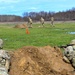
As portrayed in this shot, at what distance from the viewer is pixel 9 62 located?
14.1 metres

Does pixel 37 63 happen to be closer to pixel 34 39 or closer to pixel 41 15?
pixel 34 39

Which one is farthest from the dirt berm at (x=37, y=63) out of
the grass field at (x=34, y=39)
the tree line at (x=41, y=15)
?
the tree line at (x=41, y=15)

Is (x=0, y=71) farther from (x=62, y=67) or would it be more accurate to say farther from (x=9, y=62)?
(x=62, y=67)

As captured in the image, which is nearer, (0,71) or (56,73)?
(0,71)

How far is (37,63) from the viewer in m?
14.1

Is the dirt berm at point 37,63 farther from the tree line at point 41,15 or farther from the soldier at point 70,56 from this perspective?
the tree line at point 41,15

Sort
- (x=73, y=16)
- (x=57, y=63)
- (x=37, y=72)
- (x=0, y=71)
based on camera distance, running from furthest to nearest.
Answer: (x=73, y=16) < (x=57, y=63) < (x=37, y=72) < (x=0, y=71)

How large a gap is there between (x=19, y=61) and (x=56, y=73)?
65.0 inches

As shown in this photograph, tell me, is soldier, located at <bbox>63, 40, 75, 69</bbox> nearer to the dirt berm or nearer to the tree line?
the dirt berm

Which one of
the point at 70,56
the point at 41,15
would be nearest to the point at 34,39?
the point at 70,56

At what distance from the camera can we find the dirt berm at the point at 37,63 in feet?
45.1

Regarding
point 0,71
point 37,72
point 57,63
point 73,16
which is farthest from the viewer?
point 73,16

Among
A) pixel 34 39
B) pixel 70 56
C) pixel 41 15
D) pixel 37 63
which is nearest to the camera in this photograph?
pixel 37 63

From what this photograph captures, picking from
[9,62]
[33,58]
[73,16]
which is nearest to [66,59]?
[33,58]
